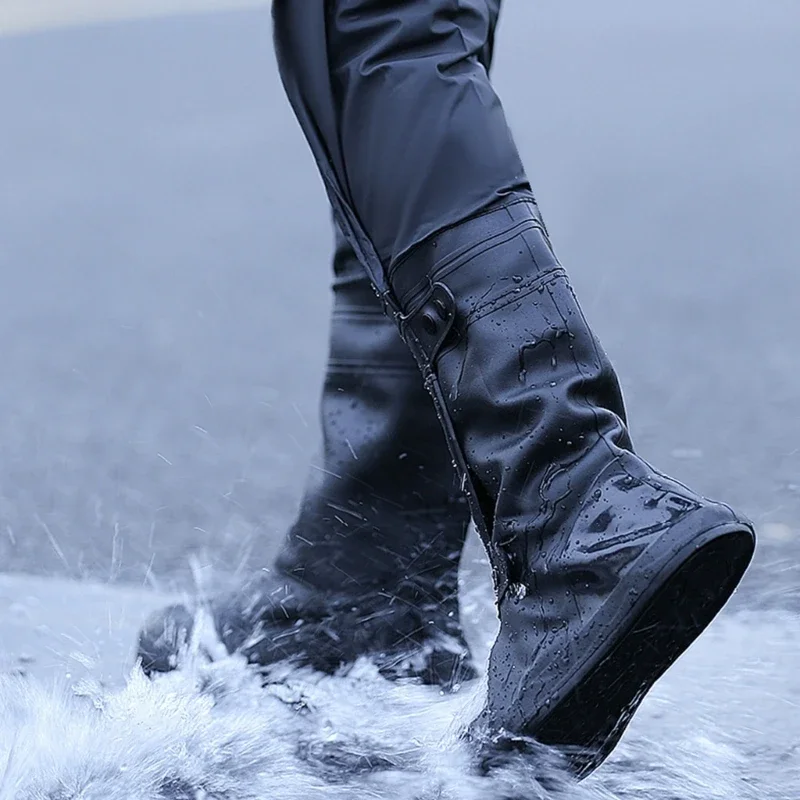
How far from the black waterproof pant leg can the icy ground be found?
43 centimetres

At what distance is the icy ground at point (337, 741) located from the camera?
1299 mm

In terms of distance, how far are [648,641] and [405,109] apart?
46 cm

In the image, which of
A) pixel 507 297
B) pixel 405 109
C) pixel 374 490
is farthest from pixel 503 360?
pixel 374 490

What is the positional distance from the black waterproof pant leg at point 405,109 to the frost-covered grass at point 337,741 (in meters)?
0.43

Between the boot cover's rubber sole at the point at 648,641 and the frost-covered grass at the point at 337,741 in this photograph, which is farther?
the frost-covered grass at the point at 337,741

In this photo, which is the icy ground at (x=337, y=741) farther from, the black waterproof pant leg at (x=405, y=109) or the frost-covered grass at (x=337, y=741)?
the black waterproof pant leg at (x=405, y=109)

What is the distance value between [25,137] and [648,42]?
2.15 meters

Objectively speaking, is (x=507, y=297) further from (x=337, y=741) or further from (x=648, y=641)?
(x=337, y=741)

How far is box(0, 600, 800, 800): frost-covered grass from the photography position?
1299mm

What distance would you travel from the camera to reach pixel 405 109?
50.1 inches

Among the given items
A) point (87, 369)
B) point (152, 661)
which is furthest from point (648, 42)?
point (152, 661)

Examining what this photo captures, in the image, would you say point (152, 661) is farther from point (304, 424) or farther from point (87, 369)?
point (87, 369)

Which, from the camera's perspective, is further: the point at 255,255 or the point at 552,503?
the point at 255,255


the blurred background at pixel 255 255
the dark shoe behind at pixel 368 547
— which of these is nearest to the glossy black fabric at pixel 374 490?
the dark shoe behind at pixel 368 547
